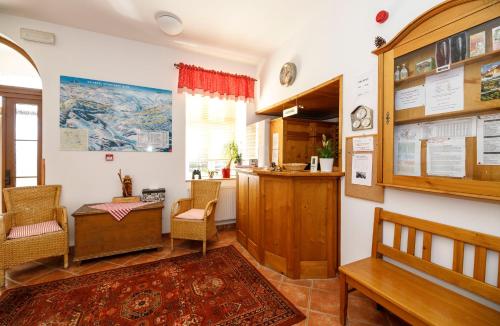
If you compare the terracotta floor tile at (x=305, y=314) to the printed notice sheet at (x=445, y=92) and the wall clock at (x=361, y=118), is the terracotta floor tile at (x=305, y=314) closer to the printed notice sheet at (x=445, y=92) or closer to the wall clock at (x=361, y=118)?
the wall clock at (x=361, y=118)

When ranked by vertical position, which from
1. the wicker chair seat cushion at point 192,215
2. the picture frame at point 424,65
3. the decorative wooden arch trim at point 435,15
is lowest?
the wicker chair seat cushion at point 192,215

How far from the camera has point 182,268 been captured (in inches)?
94.5

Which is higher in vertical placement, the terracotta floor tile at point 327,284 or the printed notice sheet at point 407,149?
the printed notice sheet at point 407,149

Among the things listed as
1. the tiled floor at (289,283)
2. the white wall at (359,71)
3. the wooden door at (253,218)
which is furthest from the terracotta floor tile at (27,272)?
the white wall at (359,71)

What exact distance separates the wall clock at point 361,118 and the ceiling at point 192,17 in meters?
Answer: 1.42

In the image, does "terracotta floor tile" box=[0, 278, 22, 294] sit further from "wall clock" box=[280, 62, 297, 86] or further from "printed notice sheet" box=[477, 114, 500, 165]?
"printed notice sheet" box=[477, 114, 500, 165]

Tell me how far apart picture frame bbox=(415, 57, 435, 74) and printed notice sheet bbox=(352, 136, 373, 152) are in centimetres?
59

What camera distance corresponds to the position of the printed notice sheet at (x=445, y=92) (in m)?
1.31

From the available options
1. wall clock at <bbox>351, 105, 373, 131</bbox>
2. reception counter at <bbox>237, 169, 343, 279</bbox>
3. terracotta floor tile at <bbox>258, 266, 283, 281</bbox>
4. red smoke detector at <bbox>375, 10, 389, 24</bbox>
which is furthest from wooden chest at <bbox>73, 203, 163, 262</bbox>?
red smoke detector at <bbox>375, 10, 389, 24</bbox>

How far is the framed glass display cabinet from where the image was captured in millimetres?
1188

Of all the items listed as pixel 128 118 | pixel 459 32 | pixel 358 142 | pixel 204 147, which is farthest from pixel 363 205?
pixel 128 118

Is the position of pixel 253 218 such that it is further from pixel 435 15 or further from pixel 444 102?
pixel 435 15

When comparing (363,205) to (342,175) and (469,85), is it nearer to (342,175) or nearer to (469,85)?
(342,175)

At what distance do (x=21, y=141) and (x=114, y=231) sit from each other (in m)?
1.94
